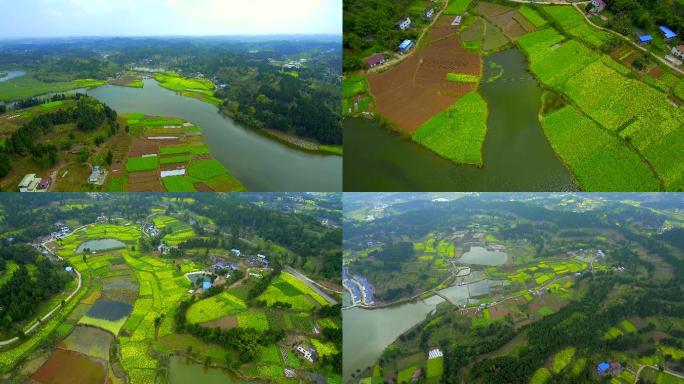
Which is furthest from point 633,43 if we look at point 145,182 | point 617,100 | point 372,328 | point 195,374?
point 145,182

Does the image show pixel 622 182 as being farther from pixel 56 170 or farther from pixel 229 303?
pixel 56 170

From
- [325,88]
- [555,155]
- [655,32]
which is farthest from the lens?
[325,88]

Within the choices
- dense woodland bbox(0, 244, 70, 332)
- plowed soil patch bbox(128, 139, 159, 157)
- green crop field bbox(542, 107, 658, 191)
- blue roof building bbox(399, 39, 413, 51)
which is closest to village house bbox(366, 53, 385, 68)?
blue roof building bbox(399, 39, 413, 51)

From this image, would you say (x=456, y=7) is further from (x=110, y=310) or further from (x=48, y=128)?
(x=48, y=128)

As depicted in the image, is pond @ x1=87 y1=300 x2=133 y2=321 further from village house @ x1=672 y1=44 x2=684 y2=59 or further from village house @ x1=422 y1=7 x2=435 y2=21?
village house @ x1=672 y1=44 x2=684 y2=59

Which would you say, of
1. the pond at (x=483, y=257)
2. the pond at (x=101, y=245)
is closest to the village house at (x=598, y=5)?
the pond at (x=483, y=257)

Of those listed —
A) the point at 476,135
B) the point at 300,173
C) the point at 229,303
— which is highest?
the point at 476,135

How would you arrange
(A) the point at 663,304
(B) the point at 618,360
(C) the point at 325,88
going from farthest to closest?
(C) the point at 325,88, (A) the point at 663,304, (B) the point at 618,360

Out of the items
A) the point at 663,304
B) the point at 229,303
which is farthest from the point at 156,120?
the point at 663,304
